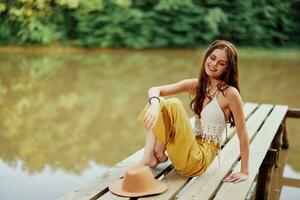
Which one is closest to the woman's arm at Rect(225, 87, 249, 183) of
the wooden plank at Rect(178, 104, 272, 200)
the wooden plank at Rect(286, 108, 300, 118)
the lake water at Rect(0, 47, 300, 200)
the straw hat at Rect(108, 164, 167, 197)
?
the wooden plank at Rect(178, 104, 272, 200)

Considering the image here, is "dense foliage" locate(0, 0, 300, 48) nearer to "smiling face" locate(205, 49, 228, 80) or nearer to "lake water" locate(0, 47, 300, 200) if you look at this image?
"lake water" locate(0, 47, 300, 200)

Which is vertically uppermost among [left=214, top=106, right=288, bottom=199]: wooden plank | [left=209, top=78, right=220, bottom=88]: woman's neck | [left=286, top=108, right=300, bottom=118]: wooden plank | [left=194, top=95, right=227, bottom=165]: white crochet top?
[left=209, top=78, right=220, bottom=88]: woman's neck

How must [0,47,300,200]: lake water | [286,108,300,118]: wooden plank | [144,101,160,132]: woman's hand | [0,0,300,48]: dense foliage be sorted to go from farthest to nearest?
[0,0,300,48]: dense foliage < [286,108,300,118]: wooden plank < [0,47,300,200]: lake water < [144,101,160,132]: woman's hand

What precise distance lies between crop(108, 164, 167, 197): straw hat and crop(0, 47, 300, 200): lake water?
1300 mm

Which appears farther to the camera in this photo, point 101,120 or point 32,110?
point 32,110

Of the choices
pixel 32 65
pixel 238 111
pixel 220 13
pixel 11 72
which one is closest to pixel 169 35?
pixel 220 13

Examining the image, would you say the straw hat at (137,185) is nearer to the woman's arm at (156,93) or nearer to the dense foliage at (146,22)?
the woman's arm at (156,93)

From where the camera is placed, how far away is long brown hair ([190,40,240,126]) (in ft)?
8.64

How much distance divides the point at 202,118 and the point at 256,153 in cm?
66

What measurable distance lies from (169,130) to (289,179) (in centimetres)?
209

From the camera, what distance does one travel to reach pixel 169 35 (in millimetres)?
14984

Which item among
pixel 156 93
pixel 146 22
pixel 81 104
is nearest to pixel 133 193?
pixel 156 93

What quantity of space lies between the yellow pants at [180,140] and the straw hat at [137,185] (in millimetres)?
218

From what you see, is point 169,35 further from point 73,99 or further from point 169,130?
point 169,130
